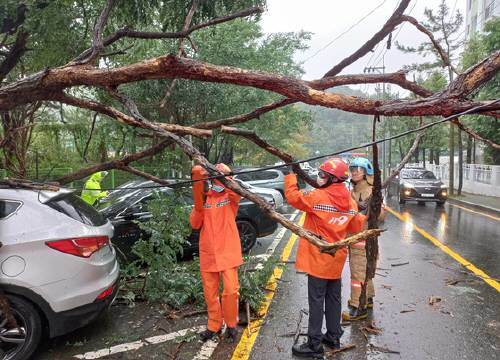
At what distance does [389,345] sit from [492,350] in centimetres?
92

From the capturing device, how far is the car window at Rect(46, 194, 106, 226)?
3.98 metres

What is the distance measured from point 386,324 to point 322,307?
3.62 ft

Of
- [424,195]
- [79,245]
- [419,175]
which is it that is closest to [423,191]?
[424,195]

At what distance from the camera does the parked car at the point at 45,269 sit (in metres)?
3.63

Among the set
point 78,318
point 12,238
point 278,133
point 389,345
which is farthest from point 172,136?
point 278,133

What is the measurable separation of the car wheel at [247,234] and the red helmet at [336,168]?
4.43 metres

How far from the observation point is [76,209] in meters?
4.18

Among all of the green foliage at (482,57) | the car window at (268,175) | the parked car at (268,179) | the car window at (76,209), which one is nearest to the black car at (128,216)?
the car window at (76,209)

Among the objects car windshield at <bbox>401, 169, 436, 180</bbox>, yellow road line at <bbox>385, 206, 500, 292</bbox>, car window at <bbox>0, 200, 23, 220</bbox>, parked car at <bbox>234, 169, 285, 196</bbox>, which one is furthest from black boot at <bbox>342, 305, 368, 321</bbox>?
car windshield at <bbox>401, 169, 436, 180</bbox>

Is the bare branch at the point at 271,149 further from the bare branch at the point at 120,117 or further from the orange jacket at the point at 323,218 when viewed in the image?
the bare branch at the point at 120,117

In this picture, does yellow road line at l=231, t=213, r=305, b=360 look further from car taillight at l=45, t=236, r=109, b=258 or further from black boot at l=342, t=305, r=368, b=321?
car taillight at l=45, t=236, r=109, b=258

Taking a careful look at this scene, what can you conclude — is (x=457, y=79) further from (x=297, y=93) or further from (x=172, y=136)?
(x=172, y=136)

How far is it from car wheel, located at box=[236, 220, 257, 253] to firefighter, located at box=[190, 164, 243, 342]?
390cm

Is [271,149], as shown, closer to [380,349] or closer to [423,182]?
[380,349]
